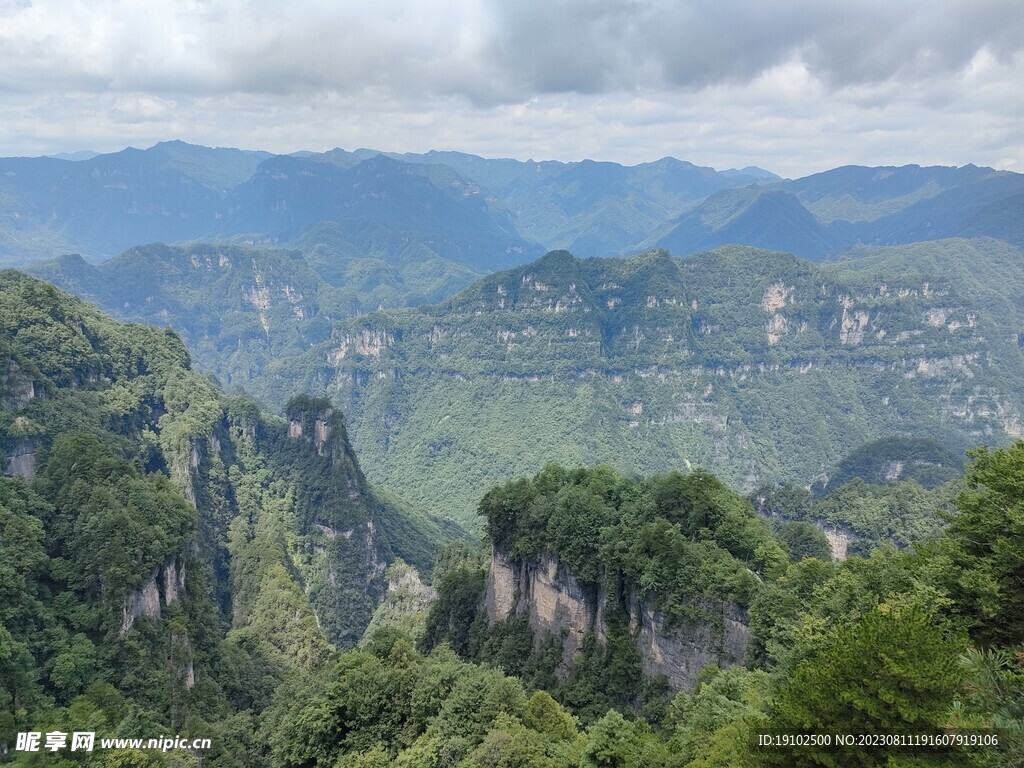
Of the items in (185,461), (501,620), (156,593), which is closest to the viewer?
(501,620)

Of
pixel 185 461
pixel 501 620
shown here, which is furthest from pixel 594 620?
pixel 185 461

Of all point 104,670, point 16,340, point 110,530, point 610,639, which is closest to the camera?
point 610,639

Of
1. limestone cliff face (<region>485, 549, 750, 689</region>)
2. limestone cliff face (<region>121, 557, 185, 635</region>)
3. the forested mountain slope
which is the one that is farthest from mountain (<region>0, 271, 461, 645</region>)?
limestone cliff face (<region>485, 549, 750, 689</region>)

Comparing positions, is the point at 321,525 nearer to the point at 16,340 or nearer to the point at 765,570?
the point at 16,340

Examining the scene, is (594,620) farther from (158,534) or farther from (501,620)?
(158,534)

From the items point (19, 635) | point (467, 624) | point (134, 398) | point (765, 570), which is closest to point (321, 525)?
point (134, 398)

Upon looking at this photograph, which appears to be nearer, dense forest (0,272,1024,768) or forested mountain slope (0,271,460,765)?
dense forest (0,272,1024,768)

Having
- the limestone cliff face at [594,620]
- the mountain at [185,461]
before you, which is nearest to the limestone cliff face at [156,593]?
the mountain at [185,461]

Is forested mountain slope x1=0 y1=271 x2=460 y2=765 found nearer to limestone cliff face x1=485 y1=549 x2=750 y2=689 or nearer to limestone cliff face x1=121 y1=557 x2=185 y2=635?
limestone cliff face x1=121 y1=557 x2=185 y2=635
